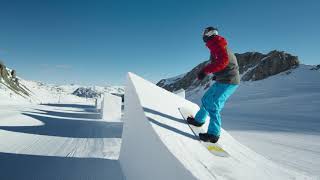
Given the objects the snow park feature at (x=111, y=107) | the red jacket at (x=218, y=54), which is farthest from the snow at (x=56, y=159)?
the snow park feature at (x=111, y=107)

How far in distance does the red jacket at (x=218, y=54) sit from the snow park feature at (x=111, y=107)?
39.9ft

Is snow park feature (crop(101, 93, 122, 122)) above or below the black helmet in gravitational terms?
below

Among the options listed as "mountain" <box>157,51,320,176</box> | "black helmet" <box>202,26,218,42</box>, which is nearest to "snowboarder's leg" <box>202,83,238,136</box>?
"black helmet" <box>202,26,218,42</box>

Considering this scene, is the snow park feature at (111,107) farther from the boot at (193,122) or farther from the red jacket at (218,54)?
the red jacket at (218,54)

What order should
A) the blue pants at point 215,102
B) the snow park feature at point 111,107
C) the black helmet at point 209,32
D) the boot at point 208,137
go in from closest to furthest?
1. the boot at point 208,137
2. the blue pants at point 215,102
3. the black helmet at point 209,32
4. the snow park feature at point 111,107

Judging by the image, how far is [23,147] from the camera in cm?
A: 577

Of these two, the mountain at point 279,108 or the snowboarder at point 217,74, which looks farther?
the mountain at point 279,108

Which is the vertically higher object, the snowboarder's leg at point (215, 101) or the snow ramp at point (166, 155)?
the snowboarder's leg at point (215, 101)

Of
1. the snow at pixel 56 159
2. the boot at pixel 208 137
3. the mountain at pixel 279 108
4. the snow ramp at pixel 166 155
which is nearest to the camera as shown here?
the snow ramp at pixel 166 155

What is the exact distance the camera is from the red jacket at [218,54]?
162 inches

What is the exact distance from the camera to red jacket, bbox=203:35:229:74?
411 centimetres

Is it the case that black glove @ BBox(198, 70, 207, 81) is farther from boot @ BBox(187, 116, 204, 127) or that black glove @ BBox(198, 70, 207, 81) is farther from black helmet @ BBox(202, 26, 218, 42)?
boot @ BBox(187, 116, 204, 127)

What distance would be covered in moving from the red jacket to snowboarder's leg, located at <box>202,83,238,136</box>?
0.89 ft

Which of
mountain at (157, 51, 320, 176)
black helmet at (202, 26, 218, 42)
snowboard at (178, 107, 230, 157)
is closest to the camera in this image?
snowboard at (178, 107, 230, 157)
